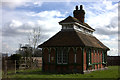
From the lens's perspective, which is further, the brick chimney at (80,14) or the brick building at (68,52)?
the brick chimney at (80,14)

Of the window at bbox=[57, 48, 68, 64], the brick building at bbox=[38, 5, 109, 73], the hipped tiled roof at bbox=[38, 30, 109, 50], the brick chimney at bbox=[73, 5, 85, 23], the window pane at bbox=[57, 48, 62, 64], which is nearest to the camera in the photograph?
the brick building at bbox=[38, 5, 109, 73]

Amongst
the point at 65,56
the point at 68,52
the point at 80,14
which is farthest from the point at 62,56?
the point at 80,14

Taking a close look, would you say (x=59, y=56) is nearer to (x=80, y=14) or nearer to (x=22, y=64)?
(x=22, y=64)

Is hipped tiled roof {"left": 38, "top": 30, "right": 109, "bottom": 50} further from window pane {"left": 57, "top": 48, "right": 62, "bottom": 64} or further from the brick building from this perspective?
window pane {"left": 57, "top": 48, "right": 62, "bottom": 64}

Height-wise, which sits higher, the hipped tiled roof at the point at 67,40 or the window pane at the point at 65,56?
the hipped tiled roof at the point at 67,40

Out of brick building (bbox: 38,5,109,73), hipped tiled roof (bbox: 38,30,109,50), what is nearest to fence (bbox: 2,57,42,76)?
brick building (bbox: 38,5,109,73)

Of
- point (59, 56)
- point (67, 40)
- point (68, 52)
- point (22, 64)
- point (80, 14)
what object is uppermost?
point (80, 14)

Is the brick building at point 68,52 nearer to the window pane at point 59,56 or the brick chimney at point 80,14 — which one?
the window pane at point 59,56

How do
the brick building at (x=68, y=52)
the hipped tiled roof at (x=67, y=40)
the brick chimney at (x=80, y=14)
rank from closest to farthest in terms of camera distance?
1. the brick building at (x=68, y=52)
2. the hipped tiled roof at (x=67, y=40)
3. the brick chimney at (x=80, y=14)

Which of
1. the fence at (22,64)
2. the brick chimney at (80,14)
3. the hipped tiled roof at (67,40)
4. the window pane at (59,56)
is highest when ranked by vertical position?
the brick chimney at (80,14)

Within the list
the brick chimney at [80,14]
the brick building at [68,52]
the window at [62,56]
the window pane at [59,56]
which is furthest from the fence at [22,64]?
the brick chimney at [80,14]

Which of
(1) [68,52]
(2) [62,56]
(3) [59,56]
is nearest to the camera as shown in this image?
(1) [68,52]

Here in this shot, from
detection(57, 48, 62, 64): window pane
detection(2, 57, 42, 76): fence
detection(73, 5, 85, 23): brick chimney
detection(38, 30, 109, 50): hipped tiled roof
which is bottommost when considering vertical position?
detection(2, 57, 42, 76): fence

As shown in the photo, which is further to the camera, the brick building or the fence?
the fence
